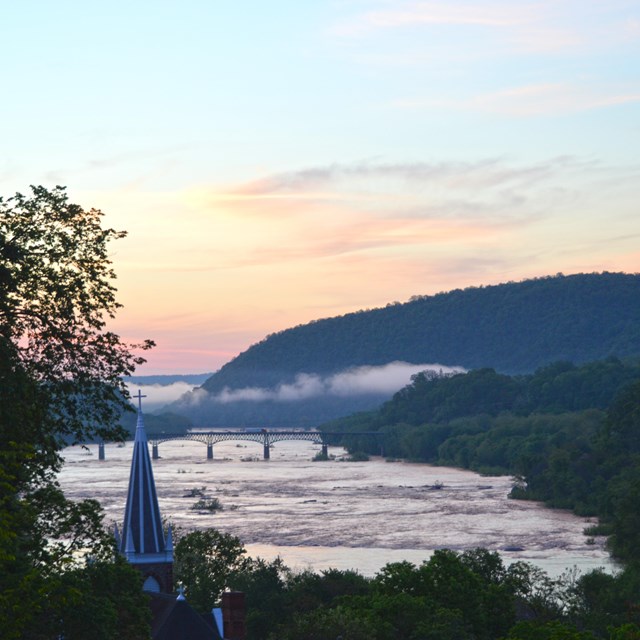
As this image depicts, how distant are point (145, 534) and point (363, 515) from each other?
6443cm

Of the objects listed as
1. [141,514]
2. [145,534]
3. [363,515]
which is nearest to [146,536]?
[145,534]

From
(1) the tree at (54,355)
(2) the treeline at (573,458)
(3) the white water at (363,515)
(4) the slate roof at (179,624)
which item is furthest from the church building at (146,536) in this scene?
(2) the treeline at (573,458)

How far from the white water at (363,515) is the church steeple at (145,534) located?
99.5ft

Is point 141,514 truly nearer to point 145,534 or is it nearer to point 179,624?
point 145,534

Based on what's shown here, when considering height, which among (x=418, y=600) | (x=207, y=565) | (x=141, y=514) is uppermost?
(x=141, y=514)

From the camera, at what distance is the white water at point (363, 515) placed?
79.5m

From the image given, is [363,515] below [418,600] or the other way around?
below

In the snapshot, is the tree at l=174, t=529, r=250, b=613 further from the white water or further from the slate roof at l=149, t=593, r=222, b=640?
the white water

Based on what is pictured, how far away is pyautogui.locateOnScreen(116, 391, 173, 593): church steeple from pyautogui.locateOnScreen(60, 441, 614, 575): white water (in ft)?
99.5

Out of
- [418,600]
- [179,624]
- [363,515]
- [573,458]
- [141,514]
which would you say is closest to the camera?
[179,624]

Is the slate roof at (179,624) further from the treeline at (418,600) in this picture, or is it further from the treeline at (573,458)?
the treeline at (573,458)

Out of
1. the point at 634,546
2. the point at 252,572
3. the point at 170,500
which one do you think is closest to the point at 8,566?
the point at 252,572

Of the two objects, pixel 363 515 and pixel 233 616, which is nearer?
pixel 233 616

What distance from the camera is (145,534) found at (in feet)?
138
